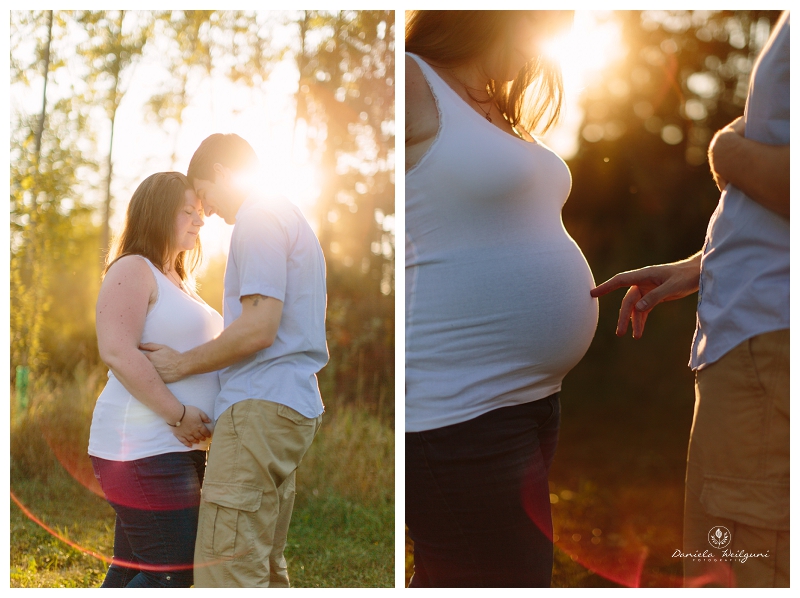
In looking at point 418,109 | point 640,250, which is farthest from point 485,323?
point 640,250

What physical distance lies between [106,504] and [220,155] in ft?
7.05

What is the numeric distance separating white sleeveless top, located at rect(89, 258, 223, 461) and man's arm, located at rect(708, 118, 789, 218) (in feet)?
4.18

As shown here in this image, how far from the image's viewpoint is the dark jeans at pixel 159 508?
1.57 metres

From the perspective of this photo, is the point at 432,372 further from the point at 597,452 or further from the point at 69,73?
the point at 597,452

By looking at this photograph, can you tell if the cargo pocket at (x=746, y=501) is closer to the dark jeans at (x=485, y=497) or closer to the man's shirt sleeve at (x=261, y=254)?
the dark jeans at (x=485, y=497)

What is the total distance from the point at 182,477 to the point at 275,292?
55 centimetres

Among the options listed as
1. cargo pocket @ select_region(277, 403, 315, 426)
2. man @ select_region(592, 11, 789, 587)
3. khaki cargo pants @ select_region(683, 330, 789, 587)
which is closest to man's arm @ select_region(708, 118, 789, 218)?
man @ select_region(592, 11, 789, 587)

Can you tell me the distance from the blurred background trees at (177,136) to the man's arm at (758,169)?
135 cm

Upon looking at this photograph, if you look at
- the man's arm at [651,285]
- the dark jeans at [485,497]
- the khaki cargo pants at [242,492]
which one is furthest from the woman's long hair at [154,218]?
the man's arm at [651,285]

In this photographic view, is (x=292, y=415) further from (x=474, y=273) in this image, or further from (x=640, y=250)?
(x=640, y=250)

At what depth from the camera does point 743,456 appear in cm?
121

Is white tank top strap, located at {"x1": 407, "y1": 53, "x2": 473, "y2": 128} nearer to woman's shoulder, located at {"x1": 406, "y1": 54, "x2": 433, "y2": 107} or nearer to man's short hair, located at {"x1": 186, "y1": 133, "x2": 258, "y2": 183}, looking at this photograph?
woman's shoulder, located at {"x1": 406, "y1": 54, "x2": 433, "y2": 107}

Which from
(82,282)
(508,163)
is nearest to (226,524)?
(508,163)

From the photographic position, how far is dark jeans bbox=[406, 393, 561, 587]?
4.13 feet
